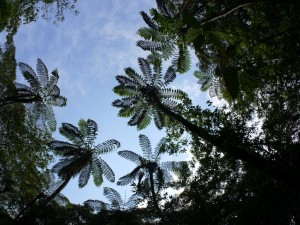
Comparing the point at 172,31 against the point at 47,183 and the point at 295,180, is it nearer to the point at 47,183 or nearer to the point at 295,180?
the point at 295,180

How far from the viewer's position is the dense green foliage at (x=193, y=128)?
6.81 meters

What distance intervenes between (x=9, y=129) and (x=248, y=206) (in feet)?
33.2

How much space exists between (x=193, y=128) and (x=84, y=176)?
8090mm

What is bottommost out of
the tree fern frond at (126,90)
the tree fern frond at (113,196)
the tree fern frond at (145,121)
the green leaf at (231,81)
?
the green leaf at (231,81)

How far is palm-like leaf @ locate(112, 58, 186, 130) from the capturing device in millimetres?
13648

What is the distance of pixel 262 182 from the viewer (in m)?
7.03

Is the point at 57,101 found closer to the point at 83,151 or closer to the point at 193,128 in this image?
the point at 83,151

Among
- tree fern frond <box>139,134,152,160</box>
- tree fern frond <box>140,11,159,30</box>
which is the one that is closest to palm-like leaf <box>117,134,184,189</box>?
tree fern frond <box>139,134,152,160</box>

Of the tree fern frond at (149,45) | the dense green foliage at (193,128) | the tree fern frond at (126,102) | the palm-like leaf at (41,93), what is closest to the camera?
the dense green foliage at (193,128)

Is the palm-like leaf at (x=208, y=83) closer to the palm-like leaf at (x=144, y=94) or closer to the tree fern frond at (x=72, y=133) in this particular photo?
the palm-like leaf at (x=144, y=94)

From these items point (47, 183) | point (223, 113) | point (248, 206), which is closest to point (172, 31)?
point (223, 113)

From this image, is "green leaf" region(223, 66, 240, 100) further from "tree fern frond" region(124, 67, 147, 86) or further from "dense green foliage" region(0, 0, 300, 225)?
"tree fern frond" region(124, 67, 147, 86)

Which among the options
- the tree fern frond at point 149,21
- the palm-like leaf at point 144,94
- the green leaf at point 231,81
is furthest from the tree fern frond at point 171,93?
the green leaf at point 231,81

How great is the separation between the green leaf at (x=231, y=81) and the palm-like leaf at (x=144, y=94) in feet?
38.3
